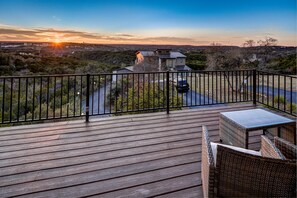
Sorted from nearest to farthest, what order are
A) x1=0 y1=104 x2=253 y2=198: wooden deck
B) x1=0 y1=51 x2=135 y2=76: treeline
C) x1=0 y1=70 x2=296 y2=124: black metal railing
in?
x1=0 y1=104 x2=253 y2=198: wooden deck < x1=0 y1=70 x2=296 y2=124: black metal railing < x1=0 y1=51 x2=135 y2=76: treeline

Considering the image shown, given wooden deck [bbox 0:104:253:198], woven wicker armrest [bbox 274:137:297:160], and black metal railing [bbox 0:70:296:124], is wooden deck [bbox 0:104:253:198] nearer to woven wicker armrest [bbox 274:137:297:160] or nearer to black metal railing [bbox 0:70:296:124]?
black metal railing [bbox 0:70:296:124]

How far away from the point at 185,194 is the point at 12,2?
18.6 feet

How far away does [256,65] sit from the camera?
1088 cm

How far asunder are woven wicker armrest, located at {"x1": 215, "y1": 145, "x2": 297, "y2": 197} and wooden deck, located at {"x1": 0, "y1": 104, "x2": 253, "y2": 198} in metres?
0.57

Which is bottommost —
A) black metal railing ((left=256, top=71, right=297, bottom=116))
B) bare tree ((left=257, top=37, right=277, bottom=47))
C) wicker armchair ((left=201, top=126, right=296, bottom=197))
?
wicker armchair ((left=201, top=126, right=296, bottom=197))

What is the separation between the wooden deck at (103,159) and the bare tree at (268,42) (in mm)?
9117

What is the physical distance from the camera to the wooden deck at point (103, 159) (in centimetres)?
182

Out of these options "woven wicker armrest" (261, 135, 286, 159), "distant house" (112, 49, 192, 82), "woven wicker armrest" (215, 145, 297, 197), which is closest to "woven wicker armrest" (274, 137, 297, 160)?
"woven wicker armrest" (261, 135, 286, 159)

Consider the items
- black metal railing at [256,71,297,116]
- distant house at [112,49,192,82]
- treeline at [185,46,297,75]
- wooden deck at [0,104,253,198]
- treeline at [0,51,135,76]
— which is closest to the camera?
wooden deck at [0,104,253,198]

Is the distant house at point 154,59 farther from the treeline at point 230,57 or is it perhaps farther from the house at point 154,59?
the treeline at point 230,57

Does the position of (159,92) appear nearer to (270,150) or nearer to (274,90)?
(274,90)

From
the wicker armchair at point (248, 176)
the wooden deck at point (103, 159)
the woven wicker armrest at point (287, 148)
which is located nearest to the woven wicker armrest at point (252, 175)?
the wicker armchair at point (248, 176)

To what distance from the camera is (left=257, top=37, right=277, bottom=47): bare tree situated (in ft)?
34.4

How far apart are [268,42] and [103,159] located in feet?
37.4
